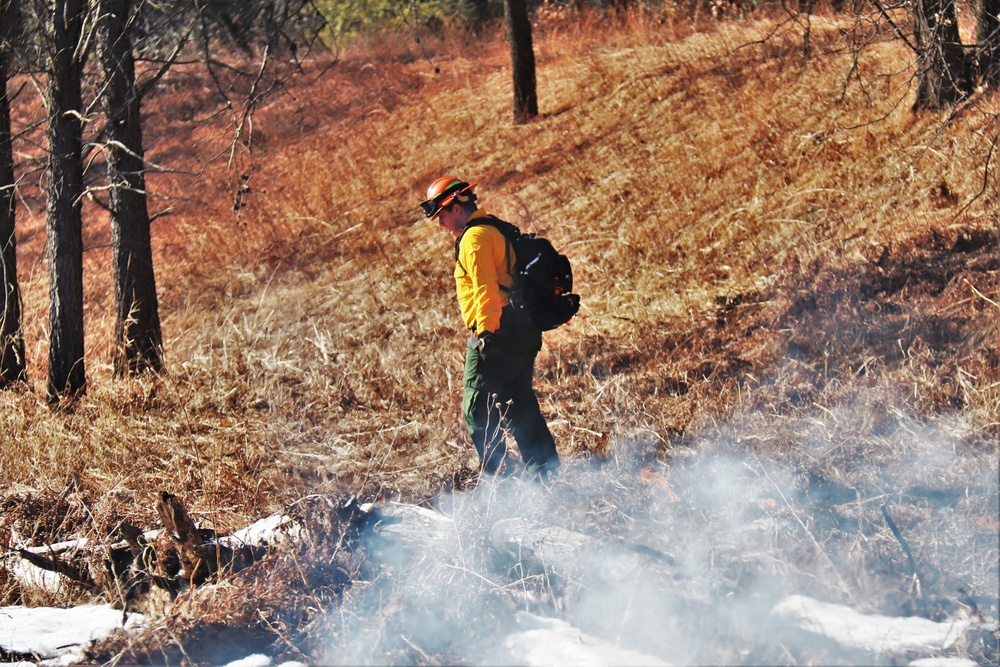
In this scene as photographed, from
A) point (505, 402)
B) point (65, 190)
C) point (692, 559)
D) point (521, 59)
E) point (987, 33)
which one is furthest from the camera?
point (521, 59)

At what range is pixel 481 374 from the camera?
16.2ft

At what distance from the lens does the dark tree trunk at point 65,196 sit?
743 centimetres

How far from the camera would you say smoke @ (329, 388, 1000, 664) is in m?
3.77

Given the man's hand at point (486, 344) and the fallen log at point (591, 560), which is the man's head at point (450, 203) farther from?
the fallen log at point (591, 560)

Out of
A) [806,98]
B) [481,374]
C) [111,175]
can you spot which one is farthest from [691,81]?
[481,374]

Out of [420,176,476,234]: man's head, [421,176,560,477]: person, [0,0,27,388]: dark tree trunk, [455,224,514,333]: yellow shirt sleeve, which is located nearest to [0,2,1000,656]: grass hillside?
[421,176,560,477]: person

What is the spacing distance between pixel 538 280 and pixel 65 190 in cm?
485

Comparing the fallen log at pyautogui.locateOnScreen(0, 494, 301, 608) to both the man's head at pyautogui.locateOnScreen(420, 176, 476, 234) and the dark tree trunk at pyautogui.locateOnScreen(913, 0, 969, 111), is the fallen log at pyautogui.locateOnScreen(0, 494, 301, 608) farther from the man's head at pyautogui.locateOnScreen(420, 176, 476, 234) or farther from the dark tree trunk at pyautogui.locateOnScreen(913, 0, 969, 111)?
the dark tree trunk at pyautogui.locateOnScreen(913, 0, 969, 111)

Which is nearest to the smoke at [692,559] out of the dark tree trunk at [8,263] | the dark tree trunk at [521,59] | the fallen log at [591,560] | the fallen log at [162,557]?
the fallen log at [591,560]

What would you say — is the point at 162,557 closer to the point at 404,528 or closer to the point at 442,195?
the point at 404,528

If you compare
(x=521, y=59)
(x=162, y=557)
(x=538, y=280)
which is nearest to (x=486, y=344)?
(x=538, y=280)

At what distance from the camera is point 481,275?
4684 mm

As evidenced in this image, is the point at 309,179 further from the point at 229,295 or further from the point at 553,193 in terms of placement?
the point at 553,193

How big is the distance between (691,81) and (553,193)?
2.95 metres
